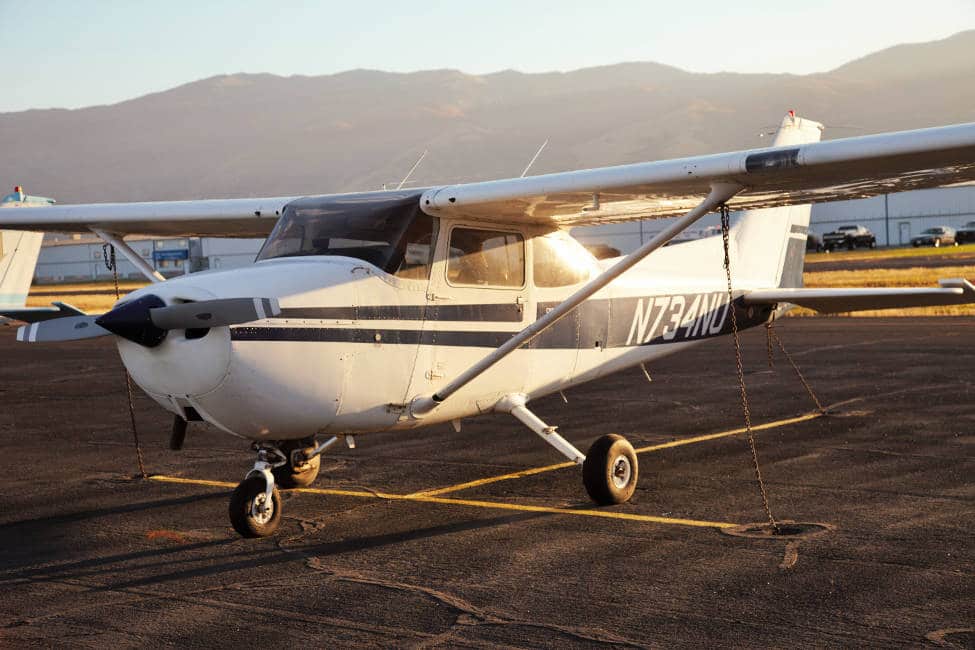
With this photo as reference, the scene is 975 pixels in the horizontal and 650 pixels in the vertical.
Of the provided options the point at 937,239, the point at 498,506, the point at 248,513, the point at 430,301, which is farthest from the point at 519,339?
the point at 937,239

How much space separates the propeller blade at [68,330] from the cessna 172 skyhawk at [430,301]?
15 millimetres

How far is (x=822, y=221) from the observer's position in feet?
297

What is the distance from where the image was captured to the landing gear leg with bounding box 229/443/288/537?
7719 mm

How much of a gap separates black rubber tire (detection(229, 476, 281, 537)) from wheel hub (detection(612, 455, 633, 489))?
2.65 m

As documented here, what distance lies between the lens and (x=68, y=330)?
24.0ft

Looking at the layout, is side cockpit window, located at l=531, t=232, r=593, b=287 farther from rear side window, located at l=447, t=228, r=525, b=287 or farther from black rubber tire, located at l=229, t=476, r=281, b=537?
black rubber tire, located at l=229, t=476, r=281, b=537

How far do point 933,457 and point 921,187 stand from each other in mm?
2667

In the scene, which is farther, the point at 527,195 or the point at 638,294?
the point at 638,294

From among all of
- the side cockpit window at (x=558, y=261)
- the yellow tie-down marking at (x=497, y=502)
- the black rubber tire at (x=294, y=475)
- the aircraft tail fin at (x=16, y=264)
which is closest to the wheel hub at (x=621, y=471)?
the yellow tie-down marking at (x=497, y=502)

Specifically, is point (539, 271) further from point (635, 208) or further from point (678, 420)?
point (678, 420)

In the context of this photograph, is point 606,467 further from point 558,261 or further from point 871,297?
point 871,297

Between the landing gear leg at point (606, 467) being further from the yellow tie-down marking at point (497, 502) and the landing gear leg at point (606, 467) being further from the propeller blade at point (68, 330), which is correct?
the propeller blade at point (68, 330)

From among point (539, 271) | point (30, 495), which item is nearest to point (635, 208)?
point (539, 271)

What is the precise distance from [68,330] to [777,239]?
812cm
